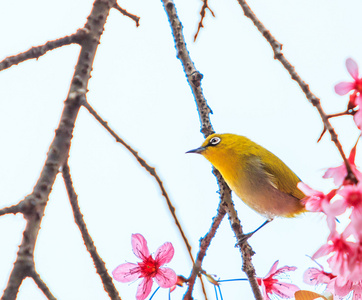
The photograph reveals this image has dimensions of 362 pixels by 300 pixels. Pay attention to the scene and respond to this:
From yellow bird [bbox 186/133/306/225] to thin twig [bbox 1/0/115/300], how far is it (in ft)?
6.19

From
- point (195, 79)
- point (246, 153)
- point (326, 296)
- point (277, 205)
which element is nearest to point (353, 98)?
point (326, 296)

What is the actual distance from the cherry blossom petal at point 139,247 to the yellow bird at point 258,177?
4.82 ft

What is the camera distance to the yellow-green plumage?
3768 mm

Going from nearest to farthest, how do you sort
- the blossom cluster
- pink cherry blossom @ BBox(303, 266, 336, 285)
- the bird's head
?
Answer: the blossom cluster < pink cherry blossom @ BBox(303, 266, 336, 285) < the bird's head

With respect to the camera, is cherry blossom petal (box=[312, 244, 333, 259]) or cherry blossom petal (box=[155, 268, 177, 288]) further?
cherry blossom petal (box=[155, 268, 177, 288])

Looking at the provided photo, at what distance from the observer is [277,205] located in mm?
3760

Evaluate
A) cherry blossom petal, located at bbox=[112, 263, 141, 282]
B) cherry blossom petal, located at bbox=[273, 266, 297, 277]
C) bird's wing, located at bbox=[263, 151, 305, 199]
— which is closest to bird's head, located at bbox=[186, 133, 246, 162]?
bird's wing, located at bbox=[263, 151, 305, 199]

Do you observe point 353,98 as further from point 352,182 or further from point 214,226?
point 214,226

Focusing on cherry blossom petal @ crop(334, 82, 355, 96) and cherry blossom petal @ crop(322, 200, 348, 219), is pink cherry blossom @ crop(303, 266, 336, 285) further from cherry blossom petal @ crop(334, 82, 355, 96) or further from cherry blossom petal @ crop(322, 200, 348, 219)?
cherry blossom petal @ crop(334, 82, 355, 96)

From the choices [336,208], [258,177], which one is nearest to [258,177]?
[258,177]

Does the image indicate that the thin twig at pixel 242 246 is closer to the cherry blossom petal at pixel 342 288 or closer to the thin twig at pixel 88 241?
the cherry blossom petal at pixel 342 288

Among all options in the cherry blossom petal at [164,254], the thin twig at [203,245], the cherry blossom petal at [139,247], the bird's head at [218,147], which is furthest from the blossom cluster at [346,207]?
the bird's head at [218,147]

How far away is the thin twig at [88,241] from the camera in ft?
4.37

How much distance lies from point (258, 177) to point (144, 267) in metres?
1.75
